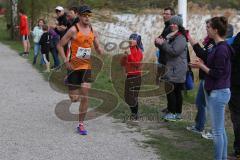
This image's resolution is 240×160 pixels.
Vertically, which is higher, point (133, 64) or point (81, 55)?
point (81, 55)

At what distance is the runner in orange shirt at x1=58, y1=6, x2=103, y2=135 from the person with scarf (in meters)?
1.12

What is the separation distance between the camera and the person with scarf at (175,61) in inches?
299

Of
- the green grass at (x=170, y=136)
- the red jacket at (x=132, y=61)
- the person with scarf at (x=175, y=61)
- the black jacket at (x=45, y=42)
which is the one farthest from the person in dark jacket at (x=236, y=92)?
the black jacket at (x=45, y=42)

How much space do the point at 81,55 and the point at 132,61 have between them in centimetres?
93

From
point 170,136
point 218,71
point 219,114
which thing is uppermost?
point 218,71

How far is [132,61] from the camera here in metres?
7.84

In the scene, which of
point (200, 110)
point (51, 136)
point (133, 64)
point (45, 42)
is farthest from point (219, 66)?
point (45, 42)

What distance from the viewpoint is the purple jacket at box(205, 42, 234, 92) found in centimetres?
539

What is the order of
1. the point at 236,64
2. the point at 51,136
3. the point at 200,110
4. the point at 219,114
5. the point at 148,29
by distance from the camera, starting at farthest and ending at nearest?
the point at 148,29 < the point at 200,110 < the point at 51,136 < the point at 236,64 < the point at 219,114

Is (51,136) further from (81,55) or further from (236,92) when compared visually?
(236,92)

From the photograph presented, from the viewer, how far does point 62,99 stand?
32.4 feet

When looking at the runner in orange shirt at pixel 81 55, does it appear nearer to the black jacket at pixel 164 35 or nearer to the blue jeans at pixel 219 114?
the black jacket at pixel 164 35

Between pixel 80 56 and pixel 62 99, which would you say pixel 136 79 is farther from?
pixel 62 99

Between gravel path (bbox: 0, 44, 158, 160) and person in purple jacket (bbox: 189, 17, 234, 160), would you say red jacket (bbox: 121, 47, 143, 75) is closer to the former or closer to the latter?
gravel path (bbox: 0, 44, 158, 160)
